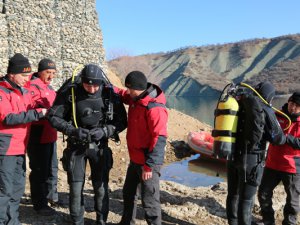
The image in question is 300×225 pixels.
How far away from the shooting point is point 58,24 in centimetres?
1546

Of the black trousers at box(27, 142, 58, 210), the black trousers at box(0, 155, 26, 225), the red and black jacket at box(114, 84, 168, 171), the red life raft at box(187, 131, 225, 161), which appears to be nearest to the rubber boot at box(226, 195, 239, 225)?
the red and black jacket at box(114, 84, 168, 171)

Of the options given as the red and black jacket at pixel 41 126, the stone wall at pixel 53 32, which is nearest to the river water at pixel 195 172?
the stone wall at pixel 53 32

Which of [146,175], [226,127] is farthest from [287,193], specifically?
[146,175]

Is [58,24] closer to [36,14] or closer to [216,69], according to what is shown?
[36,14]

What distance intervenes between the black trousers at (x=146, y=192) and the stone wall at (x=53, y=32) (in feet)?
32.2

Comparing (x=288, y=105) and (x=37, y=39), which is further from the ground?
(x=37, y=39)

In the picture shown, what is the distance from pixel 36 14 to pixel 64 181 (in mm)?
9200

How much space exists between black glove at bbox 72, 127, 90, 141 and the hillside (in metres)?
84.4

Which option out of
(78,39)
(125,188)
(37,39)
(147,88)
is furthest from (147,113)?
(78,39)

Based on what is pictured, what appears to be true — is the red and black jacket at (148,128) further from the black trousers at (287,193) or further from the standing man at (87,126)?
the black trousers at (287,193)

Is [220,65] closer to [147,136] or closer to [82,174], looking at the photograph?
[147,136]

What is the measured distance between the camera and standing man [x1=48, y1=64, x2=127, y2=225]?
4.06 metres

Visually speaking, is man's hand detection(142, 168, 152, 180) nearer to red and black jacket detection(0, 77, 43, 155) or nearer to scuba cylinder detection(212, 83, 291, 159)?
scuba cylinder detection(212, 83, 291, 159)

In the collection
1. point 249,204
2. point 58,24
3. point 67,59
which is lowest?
point 249,204
